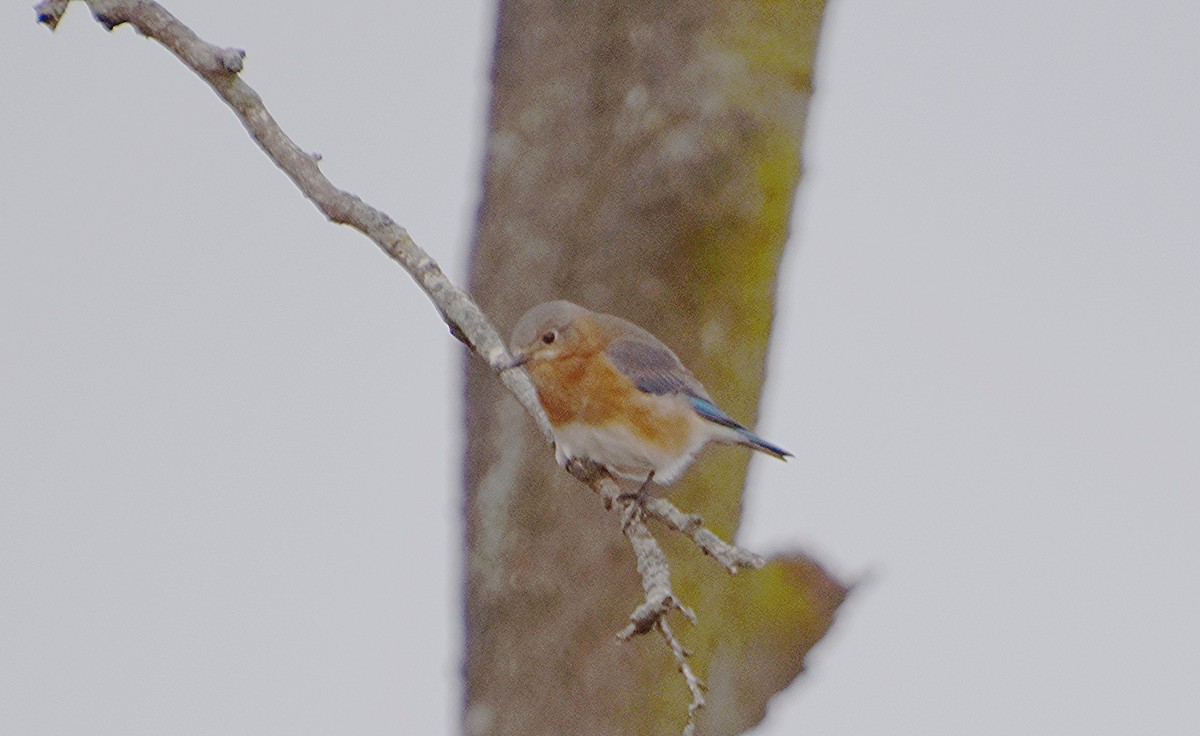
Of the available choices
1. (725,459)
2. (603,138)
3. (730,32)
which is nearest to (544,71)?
(603,138)

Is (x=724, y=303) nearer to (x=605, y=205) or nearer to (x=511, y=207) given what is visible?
(x=605, y=205)

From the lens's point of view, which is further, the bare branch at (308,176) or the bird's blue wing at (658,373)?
the bird's blue wing at (658,373)

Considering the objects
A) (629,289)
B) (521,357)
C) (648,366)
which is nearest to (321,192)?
(521,357)

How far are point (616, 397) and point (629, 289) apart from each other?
2.48 feet

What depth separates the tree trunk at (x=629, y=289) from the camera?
16.0 feet

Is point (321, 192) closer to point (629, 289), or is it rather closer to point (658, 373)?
point (658, 373)

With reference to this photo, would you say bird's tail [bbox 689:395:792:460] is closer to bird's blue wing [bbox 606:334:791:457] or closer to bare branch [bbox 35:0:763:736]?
bird's blue wing [bbox 606:334:791:457]

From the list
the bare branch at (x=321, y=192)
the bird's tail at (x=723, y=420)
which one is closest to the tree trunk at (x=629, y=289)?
the bird's tail at (x=723, y=420)

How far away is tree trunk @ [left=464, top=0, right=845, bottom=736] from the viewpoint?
16.0 feet

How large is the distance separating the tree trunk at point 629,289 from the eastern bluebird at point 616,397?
1.29ft

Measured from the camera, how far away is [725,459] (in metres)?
5.16

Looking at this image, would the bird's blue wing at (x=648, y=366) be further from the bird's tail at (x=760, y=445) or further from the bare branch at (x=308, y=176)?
the bare branch at (x=308, y=176)

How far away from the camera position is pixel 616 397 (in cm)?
445

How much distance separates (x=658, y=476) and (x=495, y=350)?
117 centimetres
